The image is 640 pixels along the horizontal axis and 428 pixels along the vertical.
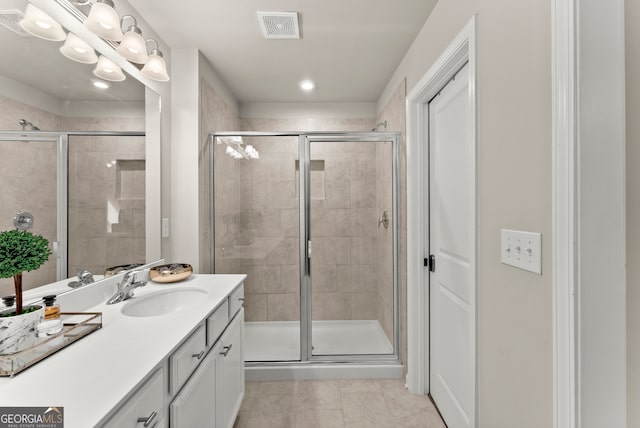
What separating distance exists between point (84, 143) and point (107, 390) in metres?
1.16

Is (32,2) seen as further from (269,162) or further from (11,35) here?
(269,162)

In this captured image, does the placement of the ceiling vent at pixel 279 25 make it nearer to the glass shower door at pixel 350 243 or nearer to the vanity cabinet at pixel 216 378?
the glass shower door at pixel 350 243

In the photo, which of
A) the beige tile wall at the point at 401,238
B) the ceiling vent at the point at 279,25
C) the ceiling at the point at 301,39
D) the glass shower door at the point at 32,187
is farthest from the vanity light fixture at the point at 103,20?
the beige tile wall at the point at 401,238

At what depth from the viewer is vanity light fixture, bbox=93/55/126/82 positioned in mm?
1516

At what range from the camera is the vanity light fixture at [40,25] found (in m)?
1.17

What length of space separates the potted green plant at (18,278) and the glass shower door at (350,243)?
169 cm

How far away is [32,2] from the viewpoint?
3.89ft

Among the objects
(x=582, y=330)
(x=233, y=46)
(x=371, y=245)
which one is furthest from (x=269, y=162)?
(x=582, y=330)

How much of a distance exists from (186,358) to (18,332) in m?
0.48

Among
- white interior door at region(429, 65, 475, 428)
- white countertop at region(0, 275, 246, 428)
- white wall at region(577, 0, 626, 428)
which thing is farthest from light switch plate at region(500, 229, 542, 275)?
white countertop at region(0, 275, 246, 428)

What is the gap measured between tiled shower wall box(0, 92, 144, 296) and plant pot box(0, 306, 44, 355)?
0.30 meters

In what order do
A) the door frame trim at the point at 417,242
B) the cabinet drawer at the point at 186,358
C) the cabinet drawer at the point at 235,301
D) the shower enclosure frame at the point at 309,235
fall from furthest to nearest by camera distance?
the shower enclosure frame at the point at 309,235 < the door frame trim at the point at 417,242 < the cabinet drawer at the point at 235,301 < the cabinet drawer at the point at 186,358

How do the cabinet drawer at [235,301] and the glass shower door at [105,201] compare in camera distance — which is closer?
the glass shower door at [105,201]

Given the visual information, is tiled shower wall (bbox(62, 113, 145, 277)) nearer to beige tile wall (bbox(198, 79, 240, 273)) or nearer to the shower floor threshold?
beige tile wall (bbox(198, 79, 240, 273))
